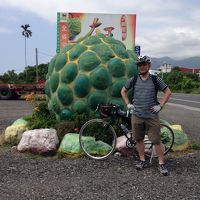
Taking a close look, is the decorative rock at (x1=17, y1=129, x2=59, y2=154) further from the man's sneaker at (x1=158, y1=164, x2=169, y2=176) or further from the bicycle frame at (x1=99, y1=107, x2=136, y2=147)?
the man's sneaker at (x1=158, y1=164, x2=169, y2=176)

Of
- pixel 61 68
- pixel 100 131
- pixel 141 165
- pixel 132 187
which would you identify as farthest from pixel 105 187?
pixel 61 68

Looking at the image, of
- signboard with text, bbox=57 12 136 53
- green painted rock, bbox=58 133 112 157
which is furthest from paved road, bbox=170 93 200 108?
green painted rock, bbox=58 133 112 157

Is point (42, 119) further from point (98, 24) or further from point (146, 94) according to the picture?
point (98, 24)

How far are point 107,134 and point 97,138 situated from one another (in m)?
0.20

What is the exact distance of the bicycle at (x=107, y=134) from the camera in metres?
6.80

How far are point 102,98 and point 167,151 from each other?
149 cm

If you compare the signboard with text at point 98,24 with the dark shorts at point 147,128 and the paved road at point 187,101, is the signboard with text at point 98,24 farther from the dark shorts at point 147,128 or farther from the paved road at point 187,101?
the dark shorts at point 147,128

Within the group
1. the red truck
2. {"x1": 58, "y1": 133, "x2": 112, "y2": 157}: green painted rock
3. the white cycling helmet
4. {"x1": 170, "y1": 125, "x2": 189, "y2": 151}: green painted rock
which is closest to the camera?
the white cycling helmet

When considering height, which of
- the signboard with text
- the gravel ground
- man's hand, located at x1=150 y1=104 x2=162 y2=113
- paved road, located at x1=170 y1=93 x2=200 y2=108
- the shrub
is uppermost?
the signboard with text

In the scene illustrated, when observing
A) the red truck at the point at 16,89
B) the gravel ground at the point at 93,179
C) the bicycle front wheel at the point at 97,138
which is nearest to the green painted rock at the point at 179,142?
the gravel ground at the point at 93,179

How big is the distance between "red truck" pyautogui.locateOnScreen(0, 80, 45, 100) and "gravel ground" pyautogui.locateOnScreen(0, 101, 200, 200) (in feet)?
54.8

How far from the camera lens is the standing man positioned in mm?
6121

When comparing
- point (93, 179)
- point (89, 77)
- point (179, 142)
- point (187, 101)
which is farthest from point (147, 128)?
point (187, 101)

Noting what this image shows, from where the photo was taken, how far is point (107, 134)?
707 centimetres
